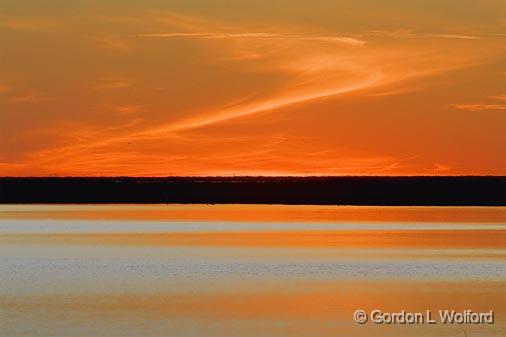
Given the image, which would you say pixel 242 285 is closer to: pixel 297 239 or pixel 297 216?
pixel 297 239

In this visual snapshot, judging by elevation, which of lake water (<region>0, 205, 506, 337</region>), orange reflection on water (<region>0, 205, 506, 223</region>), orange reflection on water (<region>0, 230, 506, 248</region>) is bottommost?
lake water (<region>0, 205, 506, 337</region>)

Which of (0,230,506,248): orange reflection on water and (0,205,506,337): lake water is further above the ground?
(0,230,506,248): orange reflection on water

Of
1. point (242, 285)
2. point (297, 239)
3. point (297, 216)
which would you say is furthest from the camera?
point (297, 216)

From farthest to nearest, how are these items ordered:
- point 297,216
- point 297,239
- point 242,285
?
point 297,216
point 297,239
point 242,285

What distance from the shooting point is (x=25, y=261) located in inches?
2285

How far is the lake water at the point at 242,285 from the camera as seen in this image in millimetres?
33781

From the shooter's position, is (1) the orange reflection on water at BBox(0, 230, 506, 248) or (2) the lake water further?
(1) the orange reflection on water at BBox(0, 230, 506, 248)

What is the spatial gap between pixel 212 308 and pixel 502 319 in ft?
28.0

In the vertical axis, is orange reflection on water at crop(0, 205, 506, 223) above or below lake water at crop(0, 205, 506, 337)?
above

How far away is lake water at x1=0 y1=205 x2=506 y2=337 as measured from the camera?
33.8 meters

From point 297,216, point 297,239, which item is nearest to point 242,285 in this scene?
point 297,239

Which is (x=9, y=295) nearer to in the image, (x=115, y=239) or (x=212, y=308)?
(x=212, y=308)

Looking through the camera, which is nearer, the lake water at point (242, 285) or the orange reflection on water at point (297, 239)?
the lake water at point (242, 285)

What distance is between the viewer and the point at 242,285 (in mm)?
44938
